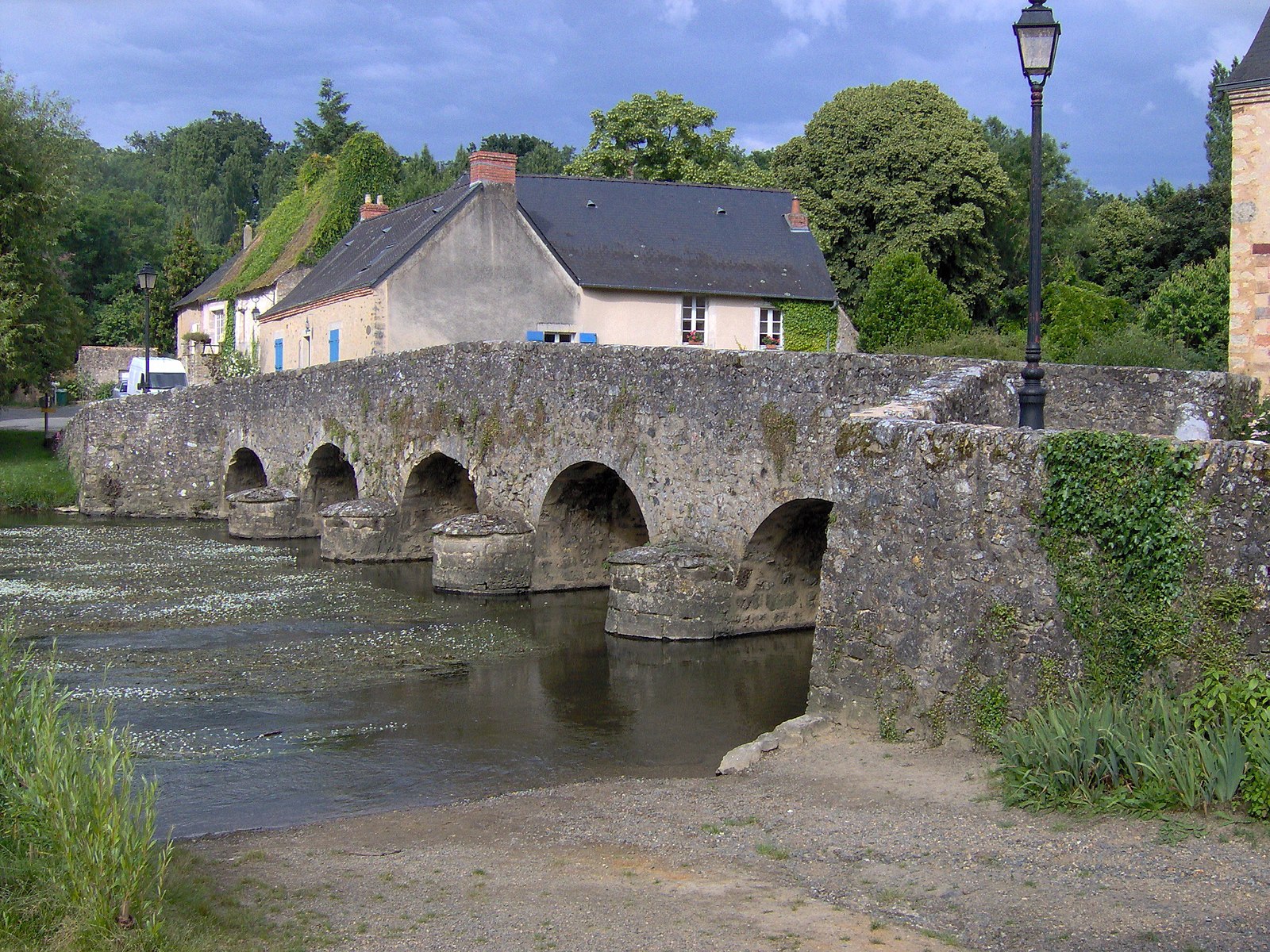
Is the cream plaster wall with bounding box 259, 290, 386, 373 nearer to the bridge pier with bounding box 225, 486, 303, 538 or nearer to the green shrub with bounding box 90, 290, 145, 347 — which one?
the bridge pier with bounding box 225, 486, 303, 538

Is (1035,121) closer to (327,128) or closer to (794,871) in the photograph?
(794,871)

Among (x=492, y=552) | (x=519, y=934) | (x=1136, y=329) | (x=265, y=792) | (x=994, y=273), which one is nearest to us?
(x=519, y=934)

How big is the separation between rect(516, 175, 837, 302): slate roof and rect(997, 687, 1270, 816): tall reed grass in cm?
2188

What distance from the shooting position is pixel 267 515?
23266mm

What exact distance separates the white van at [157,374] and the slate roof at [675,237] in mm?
16335

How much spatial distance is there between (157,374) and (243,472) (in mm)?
14975

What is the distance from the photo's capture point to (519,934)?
5.16 m

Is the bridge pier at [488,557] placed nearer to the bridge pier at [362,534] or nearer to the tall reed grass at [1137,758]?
the bridge pier at [362,534]

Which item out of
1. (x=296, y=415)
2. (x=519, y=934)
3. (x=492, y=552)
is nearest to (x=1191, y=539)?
(x=519, y=934)

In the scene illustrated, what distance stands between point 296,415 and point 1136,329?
1455cm

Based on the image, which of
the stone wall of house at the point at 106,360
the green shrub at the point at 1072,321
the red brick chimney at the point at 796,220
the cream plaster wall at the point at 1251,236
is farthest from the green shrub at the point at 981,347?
the stone wall of house at the point at 106,360

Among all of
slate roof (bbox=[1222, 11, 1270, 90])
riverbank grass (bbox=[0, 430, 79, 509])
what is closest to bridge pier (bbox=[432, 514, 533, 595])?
slate roof (bbox=[1222, 11, 1270, 90])

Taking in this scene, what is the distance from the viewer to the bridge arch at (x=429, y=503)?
65.0 feet

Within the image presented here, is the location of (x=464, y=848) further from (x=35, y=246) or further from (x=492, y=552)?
(x=35, y=246)
